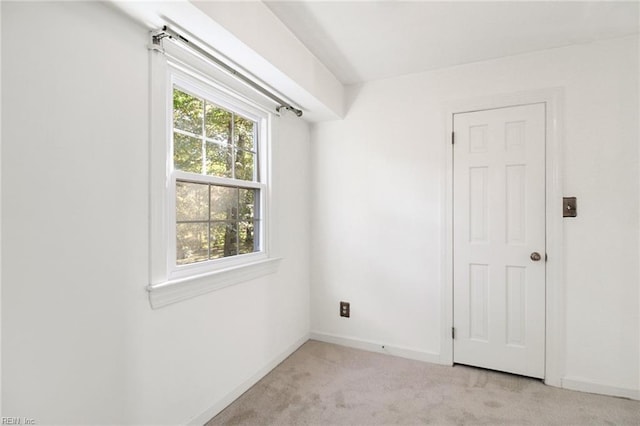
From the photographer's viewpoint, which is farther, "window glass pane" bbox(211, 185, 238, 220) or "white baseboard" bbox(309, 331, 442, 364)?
"white baseboard" bbox(309, 331, 442, 364)

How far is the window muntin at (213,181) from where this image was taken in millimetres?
1817

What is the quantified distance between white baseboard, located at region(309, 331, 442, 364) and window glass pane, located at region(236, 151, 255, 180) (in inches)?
67.5

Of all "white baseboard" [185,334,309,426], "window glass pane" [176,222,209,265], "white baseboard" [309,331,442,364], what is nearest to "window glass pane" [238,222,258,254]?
"window glass pane" [176,222,209,265]

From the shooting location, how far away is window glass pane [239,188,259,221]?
235 cm

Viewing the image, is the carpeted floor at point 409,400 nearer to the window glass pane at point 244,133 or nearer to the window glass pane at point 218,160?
the window glass pane at point 218,160

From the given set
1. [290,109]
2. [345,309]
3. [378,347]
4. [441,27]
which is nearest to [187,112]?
[290,109]

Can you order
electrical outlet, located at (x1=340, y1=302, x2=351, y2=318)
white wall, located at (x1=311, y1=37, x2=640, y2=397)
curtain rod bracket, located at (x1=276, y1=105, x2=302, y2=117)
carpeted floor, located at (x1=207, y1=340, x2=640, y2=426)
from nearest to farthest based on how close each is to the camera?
1. carpeted floor, located at (x1=207, y1=340, x2=640, y2=426)
2. white wall, located at (x1=311, y1=37, x2=640, y2=397)
3. curtain rod bracket, located at (x1=276, y1=105, x2=302, y2=117)
4. electrical outlet, located at (x1=340, y1=302, x2=351, y2=318)

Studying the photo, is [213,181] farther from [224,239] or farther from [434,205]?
[434,205]

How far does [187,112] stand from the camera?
186 cm

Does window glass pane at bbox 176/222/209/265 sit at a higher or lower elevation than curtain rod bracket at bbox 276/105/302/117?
lower

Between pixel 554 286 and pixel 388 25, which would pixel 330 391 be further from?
pixel 388 25

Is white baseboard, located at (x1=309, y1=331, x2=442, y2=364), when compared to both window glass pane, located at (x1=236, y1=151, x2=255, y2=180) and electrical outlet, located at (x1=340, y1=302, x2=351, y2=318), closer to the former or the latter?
electrical outlet, located at (x1=340, y1=302, x2=351, y2=318)

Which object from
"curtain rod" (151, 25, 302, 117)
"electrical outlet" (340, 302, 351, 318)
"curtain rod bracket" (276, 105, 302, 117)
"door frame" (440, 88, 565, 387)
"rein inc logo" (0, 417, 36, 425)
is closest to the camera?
"rein inc logo" (0, 417, 36, 425)

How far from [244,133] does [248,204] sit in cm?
54
